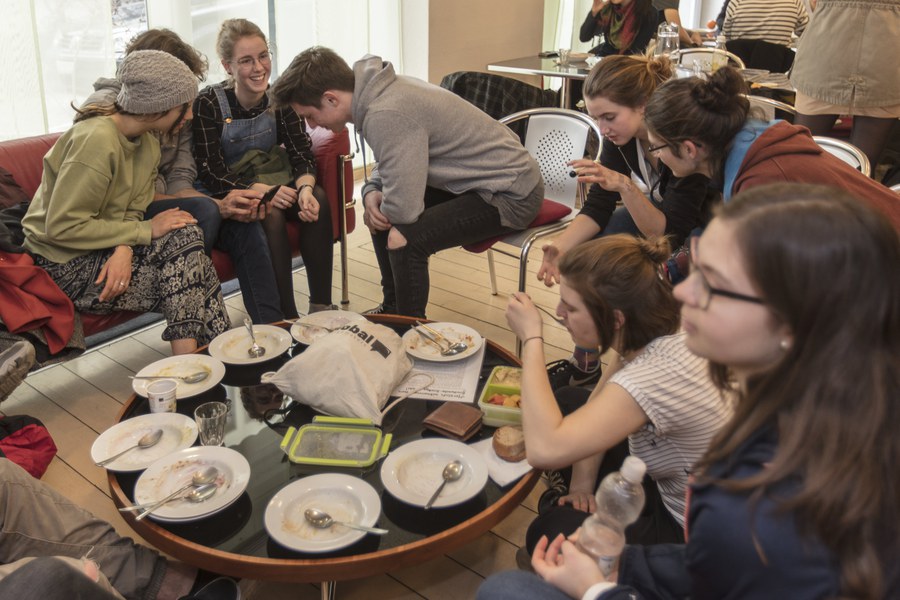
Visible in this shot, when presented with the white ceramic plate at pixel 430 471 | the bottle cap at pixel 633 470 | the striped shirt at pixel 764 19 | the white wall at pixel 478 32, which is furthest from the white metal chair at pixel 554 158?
the striped shirt at pixel 764 19

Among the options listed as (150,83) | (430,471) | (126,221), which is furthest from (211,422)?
(150,83)

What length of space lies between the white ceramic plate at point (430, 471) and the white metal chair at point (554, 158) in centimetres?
123

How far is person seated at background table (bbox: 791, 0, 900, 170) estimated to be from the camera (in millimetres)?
3000

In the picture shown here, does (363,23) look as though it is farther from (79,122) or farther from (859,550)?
(859,550)

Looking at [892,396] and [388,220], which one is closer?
[892,396]

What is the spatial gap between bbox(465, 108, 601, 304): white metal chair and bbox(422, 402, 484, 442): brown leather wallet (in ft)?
3.54

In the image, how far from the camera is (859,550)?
846mm

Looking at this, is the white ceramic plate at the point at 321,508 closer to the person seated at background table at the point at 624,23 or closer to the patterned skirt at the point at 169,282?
the patterned skirt at the point at 169,282

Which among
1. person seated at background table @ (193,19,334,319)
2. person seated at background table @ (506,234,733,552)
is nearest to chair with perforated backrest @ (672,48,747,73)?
person seated at background table @ (193,19,334,319)

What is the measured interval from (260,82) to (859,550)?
104 inches

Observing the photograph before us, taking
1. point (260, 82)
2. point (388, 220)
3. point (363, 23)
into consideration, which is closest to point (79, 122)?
point (260, 82)

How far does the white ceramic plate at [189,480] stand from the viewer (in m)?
1.46

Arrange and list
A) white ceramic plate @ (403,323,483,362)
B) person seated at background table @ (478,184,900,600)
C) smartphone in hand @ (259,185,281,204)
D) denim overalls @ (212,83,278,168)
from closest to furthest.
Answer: person seated at background table @ (478,184,900,600) < white ceramic plate @ (403,323,483,362) < smartphone in hand @ (259,185,281,204) < denim overalls @ (212,83,278,168)

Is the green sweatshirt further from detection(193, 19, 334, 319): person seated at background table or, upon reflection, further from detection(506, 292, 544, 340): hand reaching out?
detection(506, 292, 544, 340): hand reaching out
